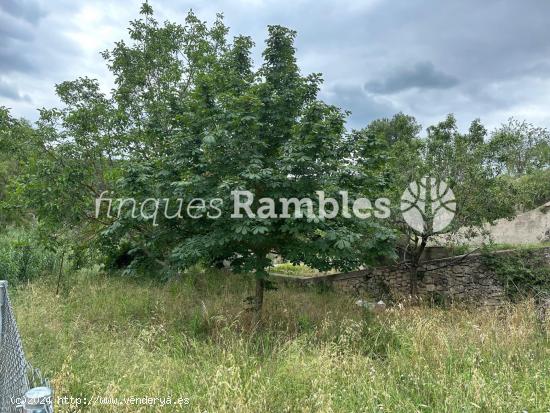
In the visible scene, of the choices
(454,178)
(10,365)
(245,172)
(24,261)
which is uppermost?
(454,178)

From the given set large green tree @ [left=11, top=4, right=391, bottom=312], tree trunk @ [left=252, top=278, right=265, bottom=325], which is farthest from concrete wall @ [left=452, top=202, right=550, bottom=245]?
tree trunk @ [left=252, top=278, right=265, bottom=325]

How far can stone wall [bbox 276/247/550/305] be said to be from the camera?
333 inches

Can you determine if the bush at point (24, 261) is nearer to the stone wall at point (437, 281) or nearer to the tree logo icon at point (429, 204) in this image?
the stone wall at point (437, 281)

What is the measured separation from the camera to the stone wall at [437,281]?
846 centimetres

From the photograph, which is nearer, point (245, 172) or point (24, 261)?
point (245, 172)

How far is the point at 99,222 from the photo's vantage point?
7852 millimetres

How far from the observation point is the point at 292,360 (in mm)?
3537

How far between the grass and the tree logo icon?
2563 mm

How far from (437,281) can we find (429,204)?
2.49m

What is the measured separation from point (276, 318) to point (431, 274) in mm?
5195

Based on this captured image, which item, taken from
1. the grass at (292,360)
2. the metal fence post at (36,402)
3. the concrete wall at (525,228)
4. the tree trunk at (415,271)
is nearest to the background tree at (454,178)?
the tree trunk at (415,271)

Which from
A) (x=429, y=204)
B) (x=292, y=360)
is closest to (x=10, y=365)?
(x=292, y=360)

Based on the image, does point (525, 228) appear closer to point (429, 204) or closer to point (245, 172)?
point (429, 204)

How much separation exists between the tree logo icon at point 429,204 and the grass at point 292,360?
2563 millimetres
